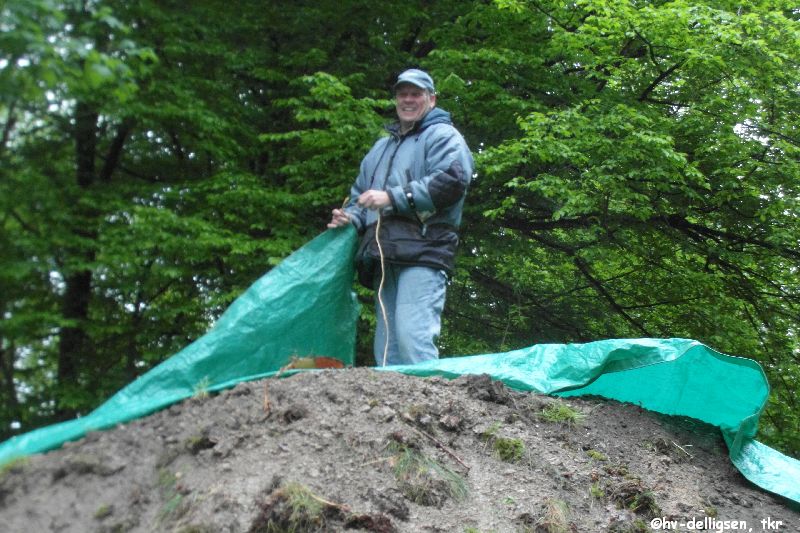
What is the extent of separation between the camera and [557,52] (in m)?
5.66

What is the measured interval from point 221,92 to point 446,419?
4.02m

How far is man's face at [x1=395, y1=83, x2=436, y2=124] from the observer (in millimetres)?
3436

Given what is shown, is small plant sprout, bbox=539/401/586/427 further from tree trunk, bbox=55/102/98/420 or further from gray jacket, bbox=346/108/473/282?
tree trunk, bbox=55/102/98/420

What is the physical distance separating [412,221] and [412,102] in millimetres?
593

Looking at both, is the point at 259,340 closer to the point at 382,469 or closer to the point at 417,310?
the point at 417,310

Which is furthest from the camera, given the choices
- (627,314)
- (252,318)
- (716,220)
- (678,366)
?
(627,314)

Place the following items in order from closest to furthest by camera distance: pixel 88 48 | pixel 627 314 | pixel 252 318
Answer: pixel 88 48
pixel 252 318
pixel 627 314

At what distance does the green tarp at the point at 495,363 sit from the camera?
9.22 feet

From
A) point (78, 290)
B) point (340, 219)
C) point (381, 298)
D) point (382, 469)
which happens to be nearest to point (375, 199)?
point (340, 219)

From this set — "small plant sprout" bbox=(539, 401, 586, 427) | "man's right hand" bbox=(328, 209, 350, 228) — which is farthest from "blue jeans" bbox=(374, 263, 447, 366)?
"small plant sprout" bbox=(539, 401, 586, 427)

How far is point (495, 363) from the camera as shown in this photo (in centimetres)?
321

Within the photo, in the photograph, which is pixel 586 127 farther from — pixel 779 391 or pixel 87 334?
pixel 87 334

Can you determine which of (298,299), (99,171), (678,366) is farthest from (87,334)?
(678,366)

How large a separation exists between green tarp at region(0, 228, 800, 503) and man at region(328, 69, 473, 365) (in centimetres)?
16
